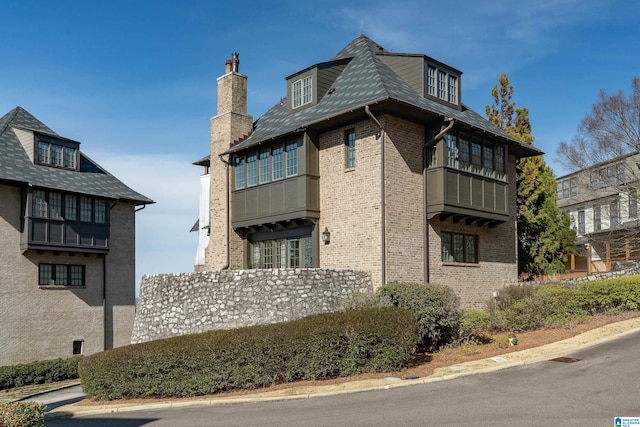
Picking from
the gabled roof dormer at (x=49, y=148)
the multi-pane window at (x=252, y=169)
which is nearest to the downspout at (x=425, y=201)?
the multi-pane window at (x=252, y=169)

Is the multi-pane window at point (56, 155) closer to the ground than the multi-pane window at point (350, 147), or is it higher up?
higher up

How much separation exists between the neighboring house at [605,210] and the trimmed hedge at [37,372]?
27.8m

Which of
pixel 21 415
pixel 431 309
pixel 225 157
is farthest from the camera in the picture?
pixel 225 157

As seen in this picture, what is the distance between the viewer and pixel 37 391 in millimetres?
24500

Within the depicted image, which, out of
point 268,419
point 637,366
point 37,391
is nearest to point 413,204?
point 637,366

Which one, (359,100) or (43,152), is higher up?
(43,152)

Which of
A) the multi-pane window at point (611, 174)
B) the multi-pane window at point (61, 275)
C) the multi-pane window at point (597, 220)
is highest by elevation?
the multi-pane window at point (611, 174)

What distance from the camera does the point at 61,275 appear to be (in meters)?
30.4

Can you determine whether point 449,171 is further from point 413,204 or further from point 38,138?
point 38,138

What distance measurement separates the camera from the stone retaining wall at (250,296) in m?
18.5

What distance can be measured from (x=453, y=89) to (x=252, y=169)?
8.24 meters

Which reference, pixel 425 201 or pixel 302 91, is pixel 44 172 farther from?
pixel 425 201

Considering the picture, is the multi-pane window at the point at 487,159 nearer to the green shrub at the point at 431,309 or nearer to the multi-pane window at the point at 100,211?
the green shrub at the point at 431,309

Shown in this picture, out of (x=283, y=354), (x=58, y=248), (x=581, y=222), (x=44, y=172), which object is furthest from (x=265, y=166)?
(x=581, y=222)
